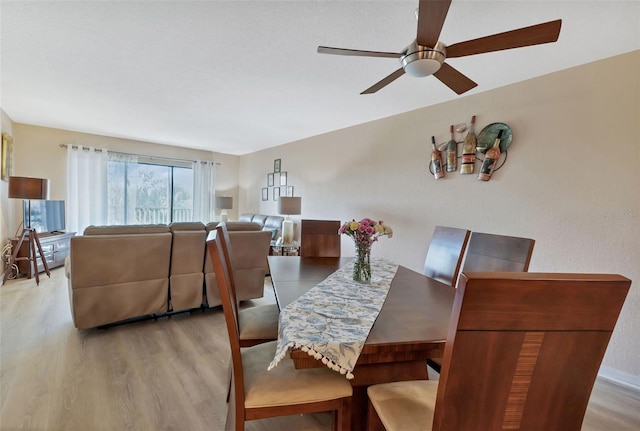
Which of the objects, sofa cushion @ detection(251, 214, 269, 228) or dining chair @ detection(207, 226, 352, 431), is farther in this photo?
sofa cushion @ detection(251, 214, 269, 228)

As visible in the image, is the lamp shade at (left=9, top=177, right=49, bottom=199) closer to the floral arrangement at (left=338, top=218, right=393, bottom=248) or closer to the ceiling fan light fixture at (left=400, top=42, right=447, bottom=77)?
the floral arrangement at (left=338, top=218, right=393, bottom=248)

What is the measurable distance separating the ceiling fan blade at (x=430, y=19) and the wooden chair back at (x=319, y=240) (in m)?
1.61

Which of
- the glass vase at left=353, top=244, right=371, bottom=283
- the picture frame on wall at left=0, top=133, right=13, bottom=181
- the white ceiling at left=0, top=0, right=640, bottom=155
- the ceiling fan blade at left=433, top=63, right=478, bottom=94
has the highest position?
the white ceiling at left=0, top=0, right=640, bottom=155

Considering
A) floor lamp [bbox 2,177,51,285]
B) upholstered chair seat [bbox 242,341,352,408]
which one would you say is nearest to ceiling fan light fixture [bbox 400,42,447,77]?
upholstered chair seat [bbox 242,341,352,408]

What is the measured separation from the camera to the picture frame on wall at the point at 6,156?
12.2 ft

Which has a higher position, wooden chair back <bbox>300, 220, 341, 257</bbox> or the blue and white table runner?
wooden chair back <bbox>300, 220, 341, 257</bbox>

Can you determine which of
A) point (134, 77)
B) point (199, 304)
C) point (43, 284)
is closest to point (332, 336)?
point (199, 304)

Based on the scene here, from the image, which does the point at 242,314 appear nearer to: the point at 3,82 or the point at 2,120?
the point at 3,82

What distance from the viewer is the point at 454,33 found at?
1.80 metres

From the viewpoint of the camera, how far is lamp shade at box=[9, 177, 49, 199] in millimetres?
3436

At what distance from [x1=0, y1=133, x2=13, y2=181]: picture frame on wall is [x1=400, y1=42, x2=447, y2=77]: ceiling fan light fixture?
A: 5.19m

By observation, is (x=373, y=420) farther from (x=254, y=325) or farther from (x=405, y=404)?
(x=254, y=325)

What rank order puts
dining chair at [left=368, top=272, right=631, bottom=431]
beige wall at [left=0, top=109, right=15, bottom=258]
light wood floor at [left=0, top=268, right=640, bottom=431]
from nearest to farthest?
dining chair at [left=368, top=272, right=631, bottom=431] < light wood floor at [left=0, top=268, right=640, bottom=431] < beige wall at [left=0, top=109, right=15, bottom=258]

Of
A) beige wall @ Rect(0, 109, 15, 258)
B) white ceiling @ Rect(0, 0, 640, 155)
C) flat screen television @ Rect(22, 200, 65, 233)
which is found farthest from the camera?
flat screen television @ Rect(22, 200, 65, 233)
